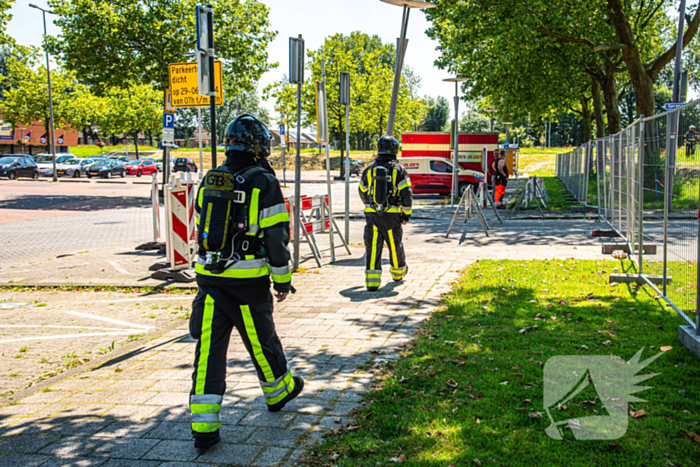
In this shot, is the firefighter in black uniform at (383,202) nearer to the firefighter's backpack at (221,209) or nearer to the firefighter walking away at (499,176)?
the firefighter's backpack at (221,209)

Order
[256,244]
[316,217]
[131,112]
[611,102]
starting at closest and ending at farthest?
1. [256,244]
2. [316,217]
3. [611,102]
4. [131,112]

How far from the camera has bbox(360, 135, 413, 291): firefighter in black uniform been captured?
739 cm

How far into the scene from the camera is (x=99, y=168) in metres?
42.8

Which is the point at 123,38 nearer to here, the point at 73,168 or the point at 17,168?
the point at 17,168

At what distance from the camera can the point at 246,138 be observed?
11.9ft

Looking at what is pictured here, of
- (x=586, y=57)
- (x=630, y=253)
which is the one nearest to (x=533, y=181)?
(x=586, y=57)

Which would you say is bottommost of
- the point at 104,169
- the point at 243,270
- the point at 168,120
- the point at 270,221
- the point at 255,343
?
the point at 255,343

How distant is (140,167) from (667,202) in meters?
48.0

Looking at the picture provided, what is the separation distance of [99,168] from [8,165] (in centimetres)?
610

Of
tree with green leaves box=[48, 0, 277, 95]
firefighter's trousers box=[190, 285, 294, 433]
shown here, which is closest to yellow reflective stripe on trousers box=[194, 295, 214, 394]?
firefighter's trousers box=[190, 285, 294, 433]

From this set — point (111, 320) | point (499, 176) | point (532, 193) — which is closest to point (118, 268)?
point (111, 320)

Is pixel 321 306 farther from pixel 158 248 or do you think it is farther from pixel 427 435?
pixel 158 248

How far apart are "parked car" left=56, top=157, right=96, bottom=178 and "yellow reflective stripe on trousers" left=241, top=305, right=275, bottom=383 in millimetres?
44258

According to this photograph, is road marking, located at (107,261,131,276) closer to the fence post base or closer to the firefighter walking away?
the fence post base
